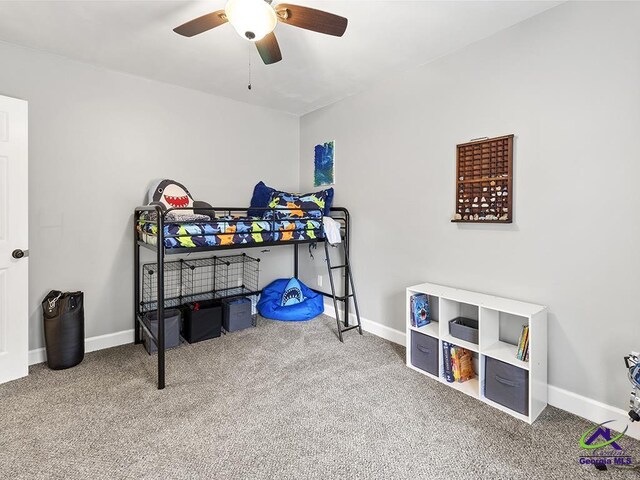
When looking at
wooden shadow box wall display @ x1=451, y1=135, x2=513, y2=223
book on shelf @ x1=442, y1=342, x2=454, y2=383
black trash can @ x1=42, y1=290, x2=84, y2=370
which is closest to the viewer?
wooden shadow box wall display @ x1=451, y1=135, x2=513, y2=223

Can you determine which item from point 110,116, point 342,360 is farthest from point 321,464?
point 110,116

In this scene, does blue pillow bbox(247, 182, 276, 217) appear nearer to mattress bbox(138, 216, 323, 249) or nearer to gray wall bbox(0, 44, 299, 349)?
gray wall bbox(0, 44, 299, 349)

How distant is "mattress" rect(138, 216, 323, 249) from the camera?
2383 mm

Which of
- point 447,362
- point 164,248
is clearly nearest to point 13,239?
point 164,248

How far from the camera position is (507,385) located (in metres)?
1.97

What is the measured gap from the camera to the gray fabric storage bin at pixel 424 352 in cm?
238

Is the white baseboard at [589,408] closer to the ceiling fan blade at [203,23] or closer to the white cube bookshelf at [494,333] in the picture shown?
the white cube bookshelf at [494,333]

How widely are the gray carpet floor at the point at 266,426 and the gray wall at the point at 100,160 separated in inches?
26.5

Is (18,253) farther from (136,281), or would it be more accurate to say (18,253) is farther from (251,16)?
(251,16)

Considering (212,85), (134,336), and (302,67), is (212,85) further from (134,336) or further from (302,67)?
(134,336)

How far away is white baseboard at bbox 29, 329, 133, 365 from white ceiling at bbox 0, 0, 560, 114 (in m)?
2.27

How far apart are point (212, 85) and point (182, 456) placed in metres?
2.95

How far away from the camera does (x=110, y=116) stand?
2832 mm

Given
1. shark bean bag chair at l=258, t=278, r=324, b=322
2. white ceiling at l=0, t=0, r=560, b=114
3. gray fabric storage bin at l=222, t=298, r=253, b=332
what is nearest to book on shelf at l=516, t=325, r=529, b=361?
white ceiling at l=0, t=0, r=560, b=114
